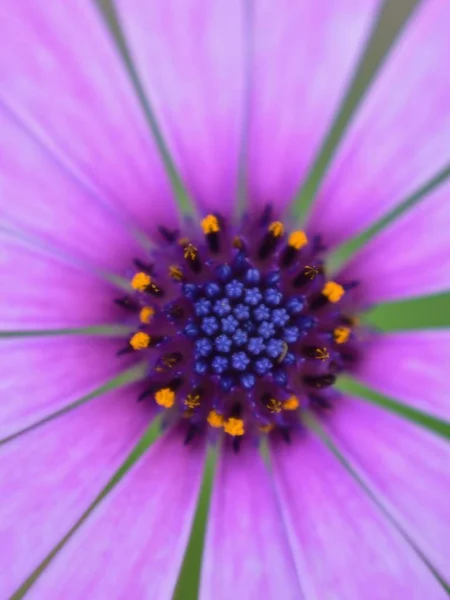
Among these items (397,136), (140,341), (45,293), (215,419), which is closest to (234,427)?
(215,419)

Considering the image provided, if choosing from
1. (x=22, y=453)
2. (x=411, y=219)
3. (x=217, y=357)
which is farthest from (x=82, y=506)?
(x=411, y=219)

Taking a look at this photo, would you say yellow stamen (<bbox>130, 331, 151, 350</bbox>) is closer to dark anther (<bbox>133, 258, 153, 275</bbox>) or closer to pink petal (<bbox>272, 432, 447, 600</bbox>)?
dark anther (<bbox>133, 258, 153, 275</bbox>)

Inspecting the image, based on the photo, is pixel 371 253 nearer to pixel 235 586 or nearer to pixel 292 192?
pixel 292 192

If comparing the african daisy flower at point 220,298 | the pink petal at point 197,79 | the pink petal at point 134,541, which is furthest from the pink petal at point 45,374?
the pink petal at point 197,79

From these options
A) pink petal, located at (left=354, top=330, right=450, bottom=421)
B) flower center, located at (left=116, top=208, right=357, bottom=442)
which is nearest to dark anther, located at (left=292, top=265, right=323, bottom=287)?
flower center, located at (left=116, top=208, right=357, bottom=442)

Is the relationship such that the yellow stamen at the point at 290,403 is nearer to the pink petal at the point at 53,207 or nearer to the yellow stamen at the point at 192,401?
the yellow stamen at the point at 192,401
